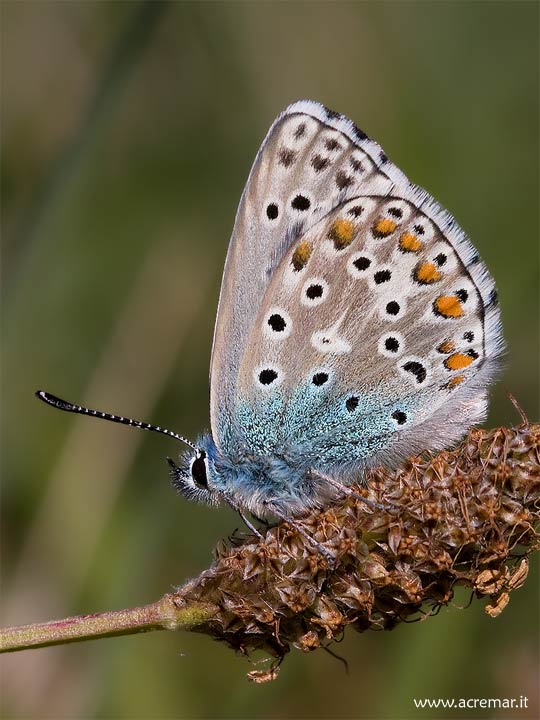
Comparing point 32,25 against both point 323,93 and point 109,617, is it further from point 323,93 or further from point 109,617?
point 109,617

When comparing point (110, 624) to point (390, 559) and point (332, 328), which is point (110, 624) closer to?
point (390, 559)

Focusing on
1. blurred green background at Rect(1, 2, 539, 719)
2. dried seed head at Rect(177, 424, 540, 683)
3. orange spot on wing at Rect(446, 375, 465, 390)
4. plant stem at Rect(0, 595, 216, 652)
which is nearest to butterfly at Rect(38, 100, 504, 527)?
orange spot on wing at Rect(446, 375, 465, 390)

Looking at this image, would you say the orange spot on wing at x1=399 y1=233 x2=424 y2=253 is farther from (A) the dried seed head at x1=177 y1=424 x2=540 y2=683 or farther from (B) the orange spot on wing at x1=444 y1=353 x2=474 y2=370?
(A) the dried seed head at x1=177 y1=424 x2=540 y2=683

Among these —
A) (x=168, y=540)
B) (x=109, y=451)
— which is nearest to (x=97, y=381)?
(x=109, y=451)

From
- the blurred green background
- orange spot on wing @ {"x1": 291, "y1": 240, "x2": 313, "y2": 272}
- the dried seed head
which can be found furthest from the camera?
the blurred green background

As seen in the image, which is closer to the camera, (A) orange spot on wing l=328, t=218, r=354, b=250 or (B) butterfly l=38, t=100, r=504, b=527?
(B) butterfly l=38, t=100, r=504, b=527

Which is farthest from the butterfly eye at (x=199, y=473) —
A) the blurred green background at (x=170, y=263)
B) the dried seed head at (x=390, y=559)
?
the blurred green background at (x=170, y=263)

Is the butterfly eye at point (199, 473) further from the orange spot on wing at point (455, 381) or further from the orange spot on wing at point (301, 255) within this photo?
the orange spot on wing at point (455, 381)

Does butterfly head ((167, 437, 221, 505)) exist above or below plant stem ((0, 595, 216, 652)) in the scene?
above
